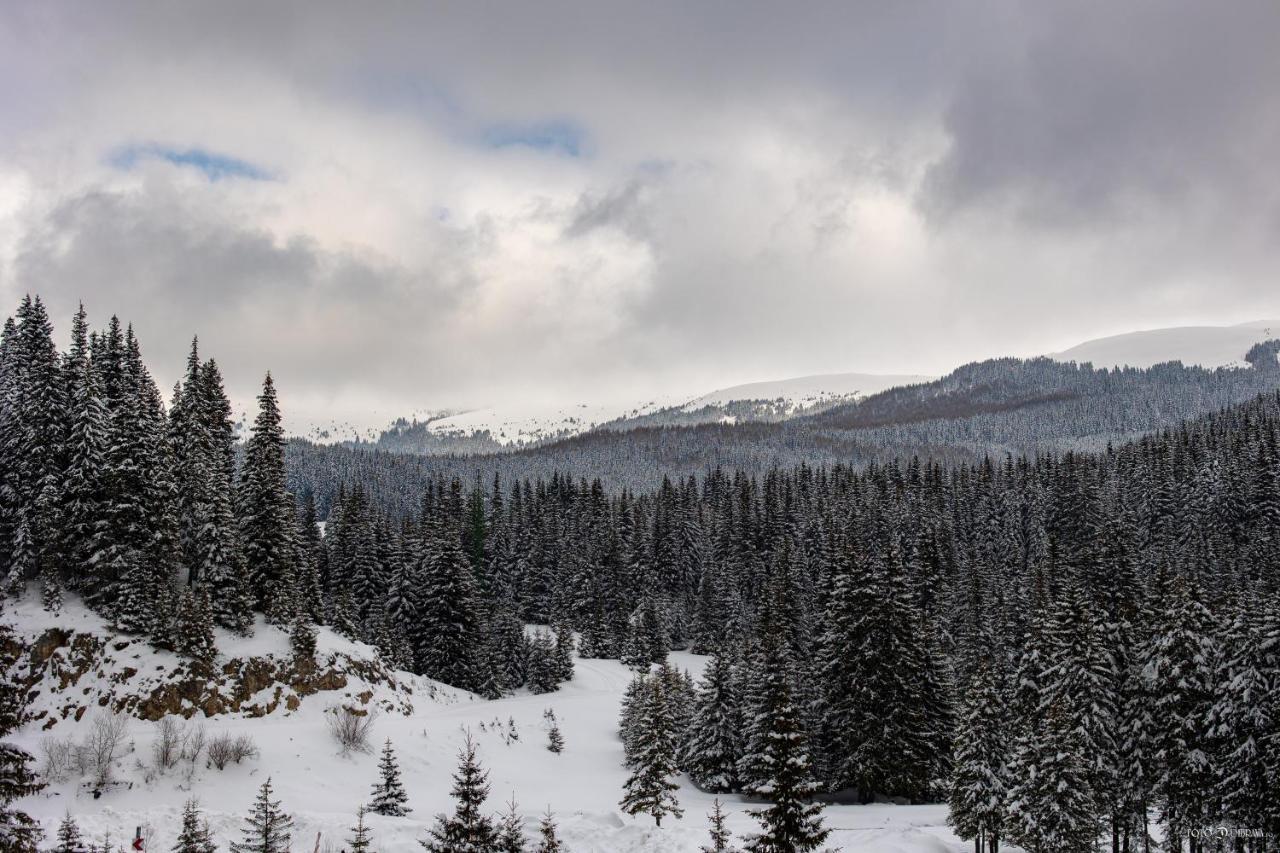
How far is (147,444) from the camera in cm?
5069

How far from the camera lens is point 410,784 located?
41.1 m

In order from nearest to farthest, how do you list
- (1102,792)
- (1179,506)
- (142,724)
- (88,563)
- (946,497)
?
1. (1102,792)
2. (142,724)
3. (88,563)
4. (1179,506)
5. (946,497)

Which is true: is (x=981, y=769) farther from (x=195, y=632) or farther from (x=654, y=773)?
(x=195, y=632)

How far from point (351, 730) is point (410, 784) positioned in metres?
4.99

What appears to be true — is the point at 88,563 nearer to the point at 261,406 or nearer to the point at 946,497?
the point at 261,406

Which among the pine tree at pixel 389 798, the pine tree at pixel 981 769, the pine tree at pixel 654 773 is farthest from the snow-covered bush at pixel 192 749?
the pine tree at pixel 981 769

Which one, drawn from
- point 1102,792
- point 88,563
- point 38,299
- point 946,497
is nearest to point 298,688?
point 88,563

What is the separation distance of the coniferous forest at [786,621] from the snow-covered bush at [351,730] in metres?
7.80

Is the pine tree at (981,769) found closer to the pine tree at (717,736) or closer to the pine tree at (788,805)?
the pine tree at (788,805)

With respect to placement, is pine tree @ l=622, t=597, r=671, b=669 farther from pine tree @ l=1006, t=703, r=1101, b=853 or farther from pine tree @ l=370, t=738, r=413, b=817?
pine tree @ l=1006, t=703, r=1101, b=853

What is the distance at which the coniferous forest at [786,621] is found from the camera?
31.4 meters

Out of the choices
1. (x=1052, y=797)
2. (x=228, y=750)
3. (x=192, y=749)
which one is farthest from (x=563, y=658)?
(x=1052, y=797)

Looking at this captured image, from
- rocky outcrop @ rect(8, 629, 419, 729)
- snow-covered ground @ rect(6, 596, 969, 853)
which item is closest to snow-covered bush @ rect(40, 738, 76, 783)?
snow-covered ground @ rect(6, 596, 969, 853)

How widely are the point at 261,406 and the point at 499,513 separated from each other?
57218 millimetres
